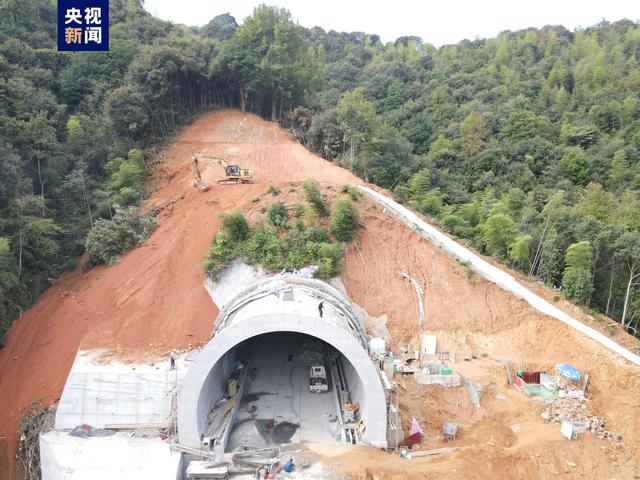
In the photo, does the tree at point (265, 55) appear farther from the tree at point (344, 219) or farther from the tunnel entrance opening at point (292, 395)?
the tunnel entrance opening at point (292, 395)

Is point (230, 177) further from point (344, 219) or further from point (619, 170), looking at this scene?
point (619, 170)

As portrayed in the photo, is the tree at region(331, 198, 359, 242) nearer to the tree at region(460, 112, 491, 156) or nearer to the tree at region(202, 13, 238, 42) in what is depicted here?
the tree at region(460, 112, 491, 156)

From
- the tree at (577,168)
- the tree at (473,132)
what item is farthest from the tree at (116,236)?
the tree at (577,168)

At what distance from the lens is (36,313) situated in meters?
22.4

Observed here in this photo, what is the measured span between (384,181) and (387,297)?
13685 millimetres

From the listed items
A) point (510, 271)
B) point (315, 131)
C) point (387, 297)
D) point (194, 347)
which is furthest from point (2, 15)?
point (510, 271)

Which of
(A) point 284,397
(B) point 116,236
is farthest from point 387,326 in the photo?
(B) point 116,236

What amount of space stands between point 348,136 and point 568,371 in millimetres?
20720

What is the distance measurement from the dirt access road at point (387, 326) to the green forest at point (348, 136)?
7.44 feet

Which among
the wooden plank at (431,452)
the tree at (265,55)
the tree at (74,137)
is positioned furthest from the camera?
the tree at (265,55)

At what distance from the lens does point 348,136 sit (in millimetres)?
33156

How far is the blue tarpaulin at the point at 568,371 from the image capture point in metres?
17.7

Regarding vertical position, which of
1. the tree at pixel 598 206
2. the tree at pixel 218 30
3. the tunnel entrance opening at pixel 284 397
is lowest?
the tunnel entrance opening at pixel 284 397

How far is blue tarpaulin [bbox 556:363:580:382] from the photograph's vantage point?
17.7 metres
